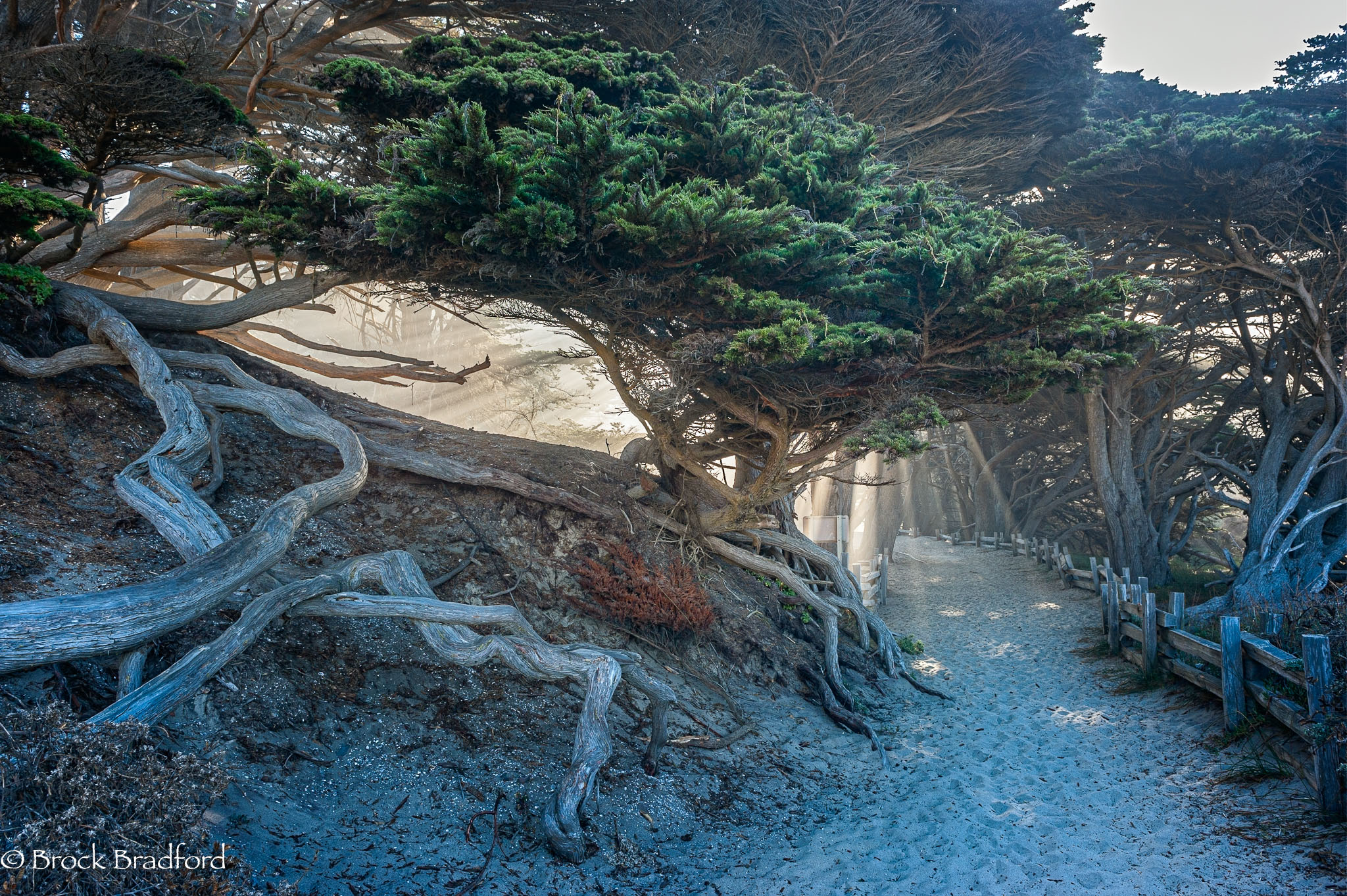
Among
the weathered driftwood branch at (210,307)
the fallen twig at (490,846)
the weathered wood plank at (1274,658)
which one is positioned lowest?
the fallen twig at (490,846)

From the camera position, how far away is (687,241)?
556cm

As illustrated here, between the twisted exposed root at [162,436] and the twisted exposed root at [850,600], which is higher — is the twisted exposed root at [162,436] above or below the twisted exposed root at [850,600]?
above

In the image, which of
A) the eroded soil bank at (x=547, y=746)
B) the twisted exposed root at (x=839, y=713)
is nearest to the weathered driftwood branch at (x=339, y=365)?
the eroded soil bank at (x=547, y=746)

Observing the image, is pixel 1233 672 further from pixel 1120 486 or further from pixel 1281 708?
pixel 1120 486

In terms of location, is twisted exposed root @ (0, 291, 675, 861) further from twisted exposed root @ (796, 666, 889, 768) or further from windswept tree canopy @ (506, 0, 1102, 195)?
windswept tree canopy @ (506, 0, 1102, 195)

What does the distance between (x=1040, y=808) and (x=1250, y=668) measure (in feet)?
7.54

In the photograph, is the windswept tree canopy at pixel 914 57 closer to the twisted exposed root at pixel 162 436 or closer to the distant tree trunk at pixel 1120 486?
the distant tree trunk at pixel 1120 486

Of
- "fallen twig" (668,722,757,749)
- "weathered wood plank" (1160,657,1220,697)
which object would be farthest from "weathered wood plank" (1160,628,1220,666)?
"fallen twig" (668,722,757,749)

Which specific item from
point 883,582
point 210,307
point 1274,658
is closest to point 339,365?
point 210,307

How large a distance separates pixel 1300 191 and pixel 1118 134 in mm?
2853

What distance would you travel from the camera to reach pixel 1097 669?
9.40 metres

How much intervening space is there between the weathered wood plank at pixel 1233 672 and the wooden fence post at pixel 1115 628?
3.76 meters

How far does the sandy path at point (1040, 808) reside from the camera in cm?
433

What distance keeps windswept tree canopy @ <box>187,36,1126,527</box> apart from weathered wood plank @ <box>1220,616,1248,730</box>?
8.32 feet
